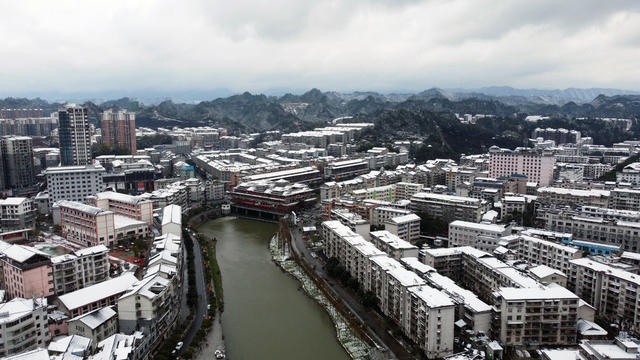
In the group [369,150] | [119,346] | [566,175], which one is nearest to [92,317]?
[119,346]

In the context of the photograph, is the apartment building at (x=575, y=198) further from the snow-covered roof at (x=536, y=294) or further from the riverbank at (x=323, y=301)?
the riverbank at (x=323, y=301)

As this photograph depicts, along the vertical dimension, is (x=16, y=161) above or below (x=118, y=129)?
below

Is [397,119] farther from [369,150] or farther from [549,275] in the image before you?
[549,275]

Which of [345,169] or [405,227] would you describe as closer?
[405,227]

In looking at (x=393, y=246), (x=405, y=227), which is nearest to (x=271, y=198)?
(x=405, y=227)

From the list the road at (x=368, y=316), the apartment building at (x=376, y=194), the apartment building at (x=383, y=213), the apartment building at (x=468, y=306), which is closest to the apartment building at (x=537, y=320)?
the apartment building at (x=468, y=306)

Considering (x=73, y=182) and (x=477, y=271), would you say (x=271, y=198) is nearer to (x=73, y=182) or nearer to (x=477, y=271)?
(x=73, y=182)
